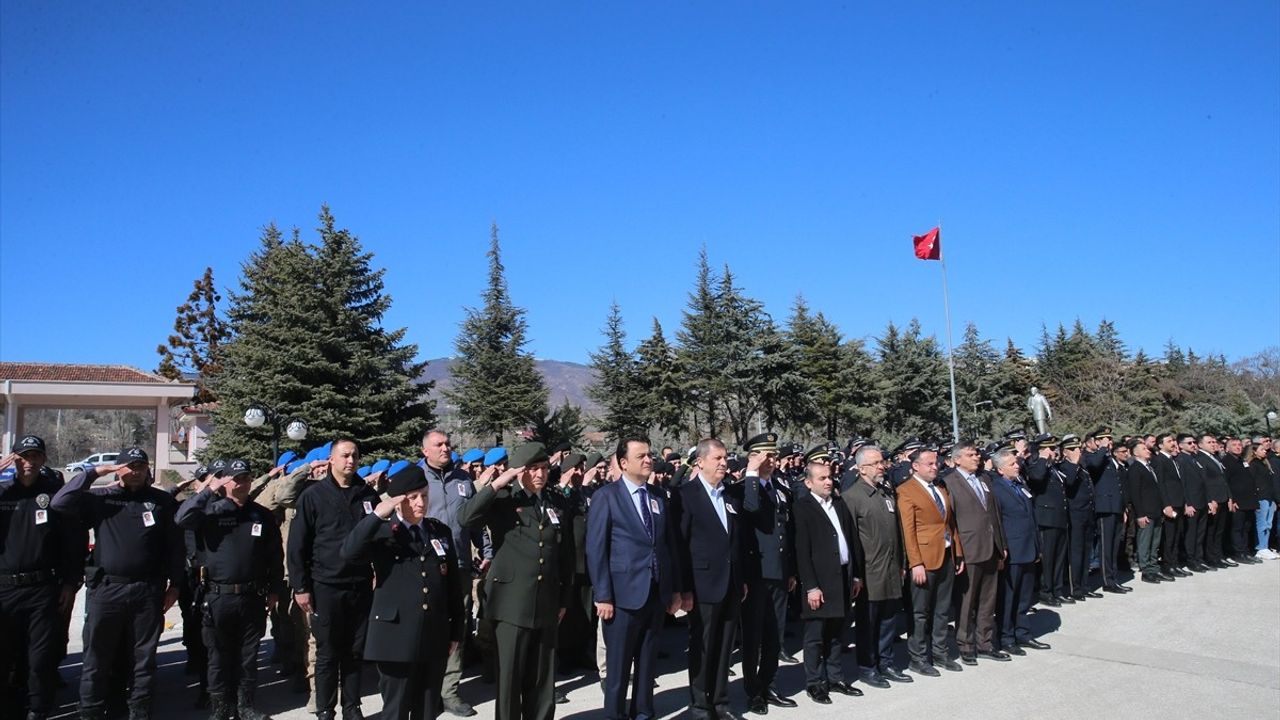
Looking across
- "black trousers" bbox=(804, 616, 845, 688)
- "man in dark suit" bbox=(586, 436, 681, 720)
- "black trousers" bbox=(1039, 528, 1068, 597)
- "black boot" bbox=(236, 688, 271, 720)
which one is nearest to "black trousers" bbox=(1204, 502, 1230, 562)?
"black trousers" bbox=(1039, 528, 1068, 597)

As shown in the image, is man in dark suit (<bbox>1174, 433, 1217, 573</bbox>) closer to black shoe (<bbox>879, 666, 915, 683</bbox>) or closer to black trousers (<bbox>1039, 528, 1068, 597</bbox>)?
black trousers (<bbox>1039, 528, 1068, 597</bbox>)

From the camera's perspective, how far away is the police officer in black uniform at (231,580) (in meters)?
6.17

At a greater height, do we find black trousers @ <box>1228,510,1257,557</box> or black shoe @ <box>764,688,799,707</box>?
black trousers @ <box>1228,510,1257,557</box>

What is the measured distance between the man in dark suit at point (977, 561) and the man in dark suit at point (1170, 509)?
5769 millimetres

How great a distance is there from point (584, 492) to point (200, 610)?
3.34 meters

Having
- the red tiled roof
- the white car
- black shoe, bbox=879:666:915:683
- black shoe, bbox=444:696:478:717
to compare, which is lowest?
black shoe, bbox=879:666:915:683

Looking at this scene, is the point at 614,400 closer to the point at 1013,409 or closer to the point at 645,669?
the point at 1013,409

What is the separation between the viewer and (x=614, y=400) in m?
36.9

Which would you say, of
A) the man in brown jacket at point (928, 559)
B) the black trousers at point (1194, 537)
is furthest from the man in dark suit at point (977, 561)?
the black trousers at point (1194, 537)

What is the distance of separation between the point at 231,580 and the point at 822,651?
4.49 meters

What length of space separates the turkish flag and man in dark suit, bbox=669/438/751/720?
2705 centimetres

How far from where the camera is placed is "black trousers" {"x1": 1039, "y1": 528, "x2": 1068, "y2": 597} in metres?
10.1

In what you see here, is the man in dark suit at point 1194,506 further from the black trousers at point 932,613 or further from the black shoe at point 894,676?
the black shoe at point 894,676

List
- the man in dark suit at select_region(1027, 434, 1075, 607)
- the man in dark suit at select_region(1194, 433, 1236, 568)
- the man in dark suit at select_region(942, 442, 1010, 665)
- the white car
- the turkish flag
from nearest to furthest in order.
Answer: the man in dark suit at select_region(942, 442, 1010, 665) → the man in dark suit at select_region(1027, 434, 1075, 607) → the man in dark suit at select_region(1194, 433, 1236, 568) → the turkish flag → the white car
